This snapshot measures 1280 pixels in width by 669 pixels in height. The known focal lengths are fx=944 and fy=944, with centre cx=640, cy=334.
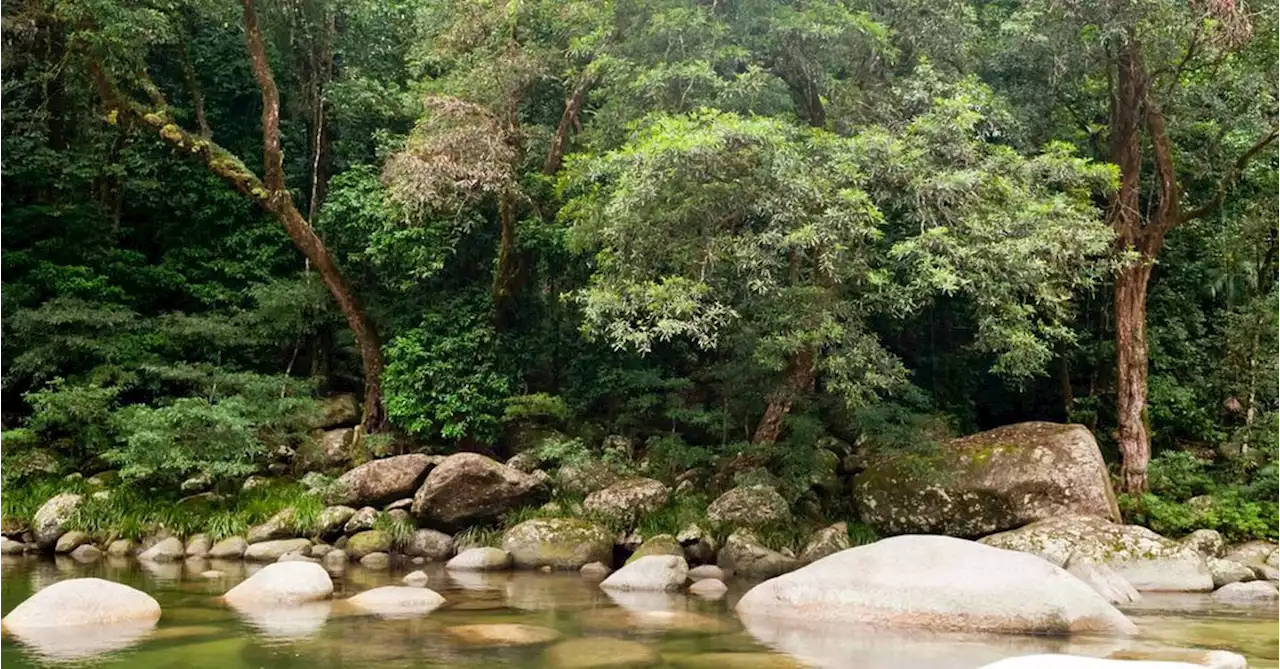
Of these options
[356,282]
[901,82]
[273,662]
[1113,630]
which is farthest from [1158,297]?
[273,662]

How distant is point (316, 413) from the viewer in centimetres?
1548

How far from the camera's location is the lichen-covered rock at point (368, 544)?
1270cm

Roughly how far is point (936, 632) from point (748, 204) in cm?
506

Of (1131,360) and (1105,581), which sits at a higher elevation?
(1131,360)

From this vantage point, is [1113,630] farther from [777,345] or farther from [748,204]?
[748,204]

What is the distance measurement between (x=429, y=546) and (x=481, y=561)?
1.16 metres

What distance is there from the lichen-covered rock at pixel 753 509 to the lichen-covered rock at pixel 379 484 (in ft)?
14.5

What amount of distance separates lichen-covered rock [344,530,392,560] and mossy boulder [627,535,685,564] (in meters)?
3.46

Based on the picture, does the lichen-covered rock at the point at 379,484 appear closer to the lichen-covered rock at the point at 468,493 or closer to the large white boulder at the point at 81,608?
the lichen-covered rock at the point at 468,493

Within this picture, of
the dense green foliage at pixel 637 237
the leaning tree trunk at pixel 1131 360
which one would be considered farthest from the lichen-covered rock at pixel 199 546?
the leaning tree trunk at pixel 1131 360

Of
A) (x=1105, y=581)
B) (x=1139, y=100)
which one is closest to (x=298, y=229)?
(x=1105, y=581)

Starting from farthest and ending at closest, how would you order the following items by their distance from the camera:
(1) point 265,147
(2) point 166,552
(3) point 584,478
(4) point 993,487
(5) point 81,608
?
(1) point 265,147 < (3) point 584,478 < (2) point 166,552 < (4) point 993,487 < (5) point 81,608

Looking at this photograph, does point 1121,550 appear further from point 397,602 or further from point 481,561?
point 397,602

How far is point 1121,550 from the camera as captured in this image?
11242mm
